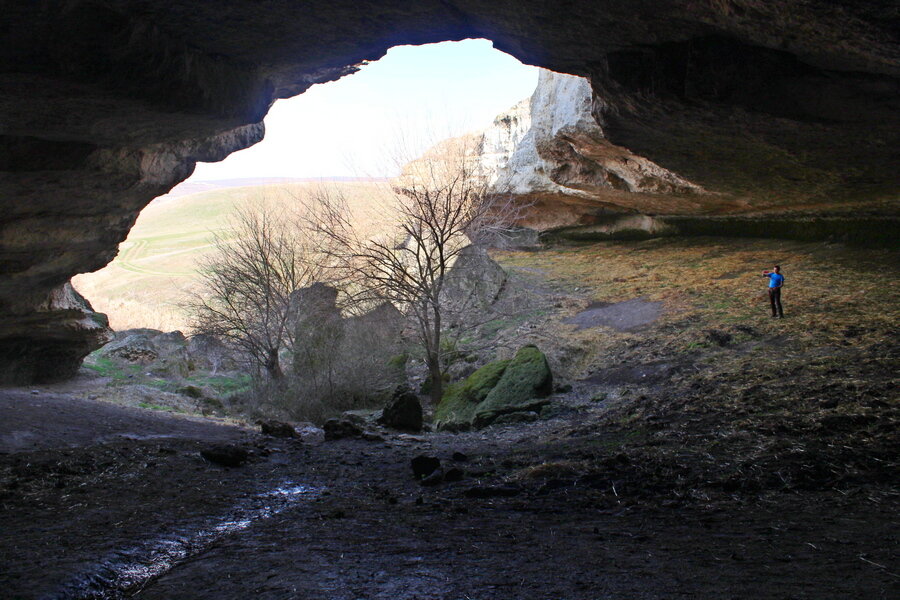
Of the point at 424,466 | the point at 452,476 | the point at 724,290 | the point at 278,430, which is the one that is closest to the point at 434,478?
the point at 452,476

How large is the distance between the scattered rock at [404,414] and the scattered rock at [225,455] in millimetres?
4712

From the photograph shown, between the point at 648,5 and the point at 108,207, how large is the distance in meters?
7.19

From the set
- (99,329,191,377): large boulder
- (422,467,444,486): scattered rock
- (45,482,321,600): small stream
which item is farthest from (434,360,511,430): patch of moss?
(99,329,191,377): large boulder

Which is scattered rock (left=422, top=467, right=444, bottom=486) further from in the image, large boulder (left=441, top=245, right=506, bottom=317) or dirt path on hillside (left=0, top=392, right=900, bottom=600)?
large boulder (left=441, top=245, right=506, bottom=317)

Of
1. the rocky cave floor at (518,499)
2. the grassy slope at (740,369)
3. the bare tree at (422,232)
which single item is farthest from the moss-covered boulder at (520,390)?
the bare tree at (422,232)

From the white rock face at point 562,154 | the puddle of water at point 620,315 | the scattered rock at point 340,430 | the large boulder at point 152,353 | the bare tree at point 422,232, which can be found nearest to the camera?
the scattered rock at point 340,430

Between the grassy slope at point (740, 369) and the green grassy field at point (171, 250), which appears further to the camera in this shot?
the green grassy field at point (171, 250)

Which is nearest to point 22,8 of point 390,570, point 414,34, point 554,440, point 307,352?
point 414,34

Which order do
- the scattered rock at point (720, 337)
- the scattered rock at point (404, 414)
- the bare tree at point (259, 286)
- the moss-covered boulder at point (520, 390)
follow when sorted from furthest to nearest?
the bare tree at point (259, 286) < the scattered rock at point (720, 337) < the scattered rock at point (404, 414) < the moss-covered boulder at point (520, 390)

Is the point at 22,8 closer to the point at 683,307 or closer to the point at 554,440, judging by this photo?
the point at 554,440

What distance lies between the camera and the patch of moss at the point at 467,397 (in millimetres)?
11656

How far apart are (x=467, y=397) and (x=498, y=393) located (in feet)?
2.75

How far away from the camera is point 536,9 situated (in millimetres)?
4938

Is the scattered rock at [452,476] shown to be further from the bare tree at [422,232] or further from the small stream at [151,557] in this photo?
the bare tree at [422,232]
